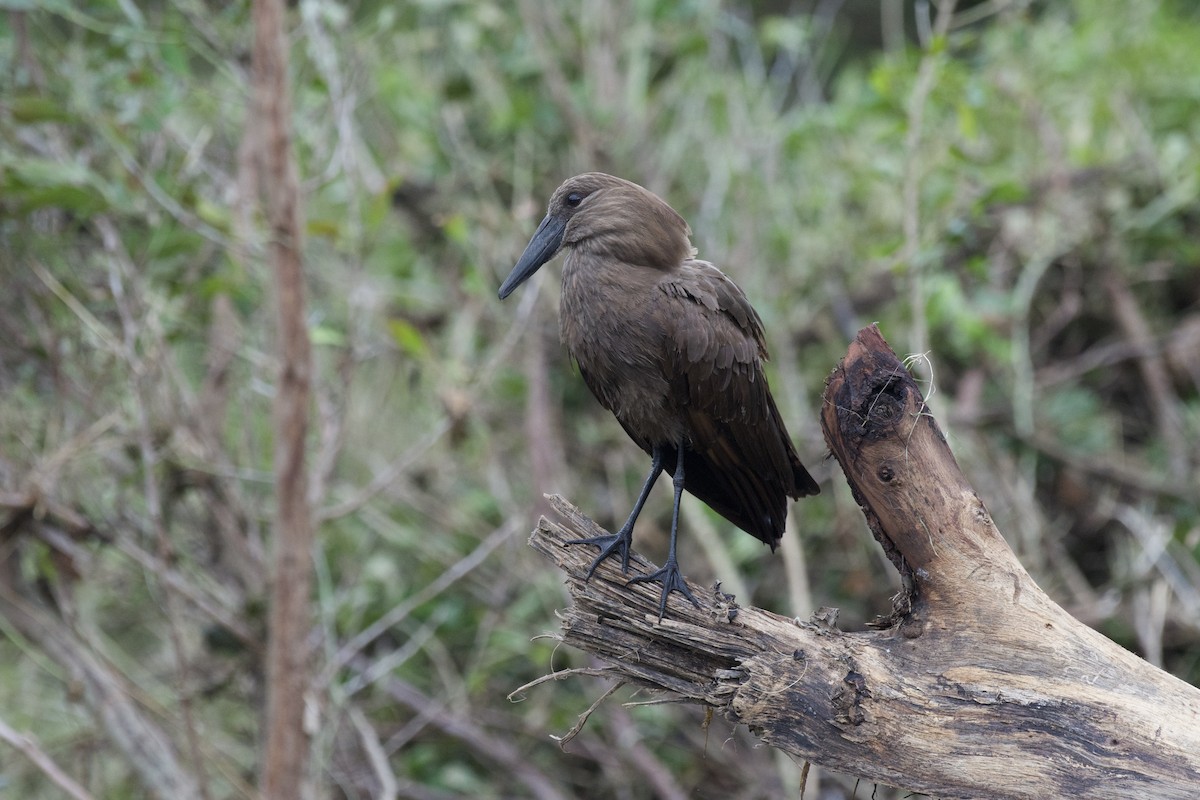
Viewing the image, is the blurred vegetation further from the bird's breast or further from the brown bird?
the bird's breast

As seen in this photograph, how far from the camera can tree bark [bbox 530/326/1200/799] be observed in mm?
2115

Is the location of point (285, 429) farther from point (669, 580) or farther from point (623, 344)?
point (669, 580)

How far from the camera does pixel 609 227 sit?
115 inches

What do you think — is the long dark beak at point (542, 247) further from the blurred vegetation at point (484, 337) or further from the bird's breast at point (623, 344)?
the blurred vegetation at point (484, 337)

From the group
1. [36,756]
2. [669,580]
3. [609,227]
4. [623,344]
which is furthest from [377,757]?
[609,227]

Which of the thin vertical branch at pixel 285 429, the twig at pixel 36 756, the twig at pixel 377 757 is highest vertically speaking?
the thin vertical branch at pixel 285 429

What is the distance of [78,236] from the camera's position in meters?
4.23

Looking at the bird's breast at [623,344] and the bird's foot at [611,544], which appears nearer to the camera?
the bird's foot at [611,544]

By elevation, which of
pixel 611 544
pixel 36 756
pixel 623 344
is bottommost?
pixel 36 756

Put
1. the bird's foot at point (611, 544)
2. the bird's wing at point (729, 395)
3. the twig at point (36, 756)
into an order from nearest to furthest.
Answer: the bird's foot at point (611, 544) → the bird's wing at point (729, 395) → the twig at point (36, 756)

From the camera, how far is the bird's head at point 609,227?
2889mm

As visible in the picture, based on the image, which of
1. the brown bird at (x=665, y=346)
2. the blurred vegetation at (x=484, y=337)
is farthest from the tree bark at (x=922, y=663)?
the blurred vegetation at (x=484, y=337)

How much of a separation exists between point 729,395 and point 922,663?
0.82 m

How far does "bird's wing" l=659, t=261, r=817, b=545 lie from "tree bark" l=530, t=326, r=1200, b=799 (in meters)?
0.46
